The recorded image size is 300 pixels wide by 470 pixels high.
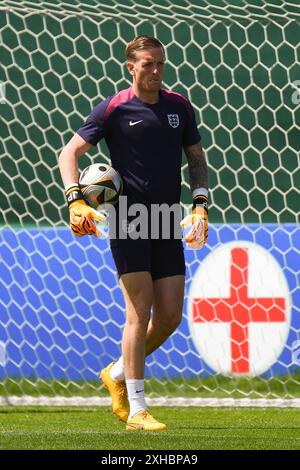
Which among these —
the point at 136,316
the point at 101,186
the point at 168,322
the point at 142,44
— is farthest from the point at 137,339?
the point at 142,44

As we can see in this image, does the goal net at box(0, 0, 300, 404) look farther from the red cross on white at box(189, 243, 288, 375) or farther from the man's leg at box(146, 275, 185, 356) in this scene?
the man's leg at box(146, 275, 185, 356)

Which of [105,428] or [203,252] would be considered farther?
[203,252]

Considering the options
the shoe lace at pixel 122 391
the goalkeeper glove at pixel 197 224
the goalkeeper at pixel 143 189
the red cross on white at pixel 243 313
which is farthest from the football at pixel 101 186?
the red cross on white at pixel 243 313

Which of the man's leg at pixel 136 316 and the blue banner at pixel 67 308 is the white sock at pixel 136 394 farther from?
the blue banner at pixel 67 308

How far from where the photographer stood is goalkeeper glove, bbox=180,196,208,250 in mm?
5488

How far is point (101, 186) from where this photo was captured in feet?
17.7

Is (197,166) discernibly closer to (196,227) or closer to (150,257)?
(196,227)

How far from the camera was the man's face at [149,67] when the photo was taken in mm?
5410

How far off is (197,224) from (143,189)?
31 centimetres

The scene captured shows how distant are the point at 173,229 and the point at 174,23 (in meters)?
2.35

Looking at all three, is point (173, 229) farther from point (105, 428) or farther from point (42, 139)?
point (42, 139)

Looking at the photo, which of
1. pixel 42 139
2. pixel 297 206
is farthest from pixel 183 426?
pixel 42 139

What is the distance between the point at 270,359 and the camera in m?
7.04

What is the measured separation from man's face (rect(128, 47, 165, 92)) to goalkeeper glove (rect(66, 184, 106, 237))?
616 mm
